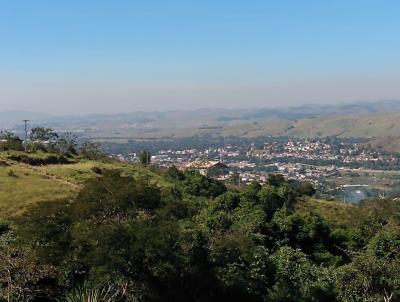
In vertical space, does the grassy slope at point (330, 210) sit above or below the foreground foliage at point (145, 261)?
below

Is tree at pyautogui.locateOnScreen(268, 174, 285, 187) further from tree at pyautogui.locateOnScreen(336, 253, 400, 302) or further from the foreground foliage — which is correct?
tree at pyautogui.locateOnScreen(336, 253, 400, 302)

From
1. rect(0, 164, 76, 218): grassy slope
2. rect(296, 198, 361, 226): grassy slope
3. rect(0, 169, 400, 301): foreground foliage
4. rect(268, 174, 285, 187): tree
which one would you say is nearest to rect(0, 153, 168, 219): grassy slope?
rect(0, 164, 76, 218): grassy slope

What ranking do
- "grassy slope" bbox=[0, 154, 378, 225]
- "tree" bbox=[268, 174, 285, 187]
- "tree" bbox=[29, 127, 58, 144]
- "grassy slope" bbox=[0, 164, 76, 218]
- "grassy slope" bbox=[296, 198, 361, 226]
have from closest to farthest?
"grassy slope" bbox=[0, 164, 76, 218], "grassy slope" bbox=[0, 154, 378, 225], "grassy slope" bbox=[296, 198, 361, 226], "tree" bbox=[268, 174, 285, 187], "tree" bbox=[29, 127, 58, 144]

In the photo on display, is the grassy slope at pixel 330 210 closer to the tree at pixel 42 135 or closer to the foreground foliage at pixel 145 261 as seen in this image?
the foreground foliage at pixel 145 261

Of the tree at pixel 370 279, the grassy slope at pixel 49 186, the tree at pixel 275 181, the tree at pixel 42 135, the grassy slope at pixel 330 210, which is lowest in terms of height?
the grassy slope at pixel 330 210

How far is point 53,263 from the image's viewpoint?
2303 centimetres

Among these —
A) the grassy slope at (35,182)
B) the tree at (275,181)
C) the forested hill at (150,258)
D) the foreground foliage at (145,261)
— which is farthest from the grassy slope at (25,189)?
the tree at (275,181)

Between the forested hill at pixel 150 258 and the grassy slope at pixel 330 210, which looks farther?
the grassy slope at pixel 330 210

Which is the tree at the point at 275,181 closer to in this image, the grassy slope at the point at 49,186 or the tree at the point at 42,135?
the grassy slope at the point at 49,186

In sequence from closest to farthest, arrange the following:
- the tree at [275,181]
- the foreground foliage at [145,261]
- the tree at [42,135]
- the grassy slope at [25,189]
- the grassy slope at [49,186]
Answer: the foreground foliage at [145,261] → the grassy slope at [25,189] → the grassy slope at [49,186] → the tree at [275,181] → the tree at [42,135]

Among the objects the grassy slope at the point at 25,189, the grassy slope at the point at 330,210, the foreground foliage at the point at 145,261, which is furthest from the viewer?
the grassy slope at the point at 330,210

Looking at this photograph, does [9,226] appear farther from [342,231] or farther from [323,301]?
[342,231]

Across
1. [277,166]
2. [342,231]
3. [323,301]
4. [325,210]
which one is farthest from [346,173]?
[323,301]

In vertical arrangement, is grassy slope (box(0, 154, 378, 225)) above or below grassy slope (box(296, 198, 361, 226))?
above
